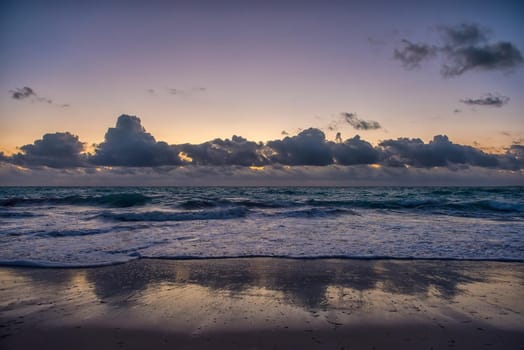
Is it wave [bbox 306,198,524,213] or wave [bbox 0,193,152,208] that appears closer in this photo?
wave [bbox 306,198,524,213]

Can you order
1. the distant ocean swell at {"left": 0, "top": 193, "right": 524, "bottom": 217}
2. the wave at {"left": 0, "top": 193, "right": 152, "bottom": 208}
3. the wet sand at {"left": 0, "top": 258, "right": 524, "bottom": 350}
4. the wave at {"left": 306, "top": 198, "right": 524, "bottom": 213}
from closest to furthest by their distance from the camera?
1. the wet sand at {"left": 0, "top": 258, "right": 524, "bottom": 350}
2. the wave at {"left": 306, "top": 198, "right": 524, "bottom": 213}
3. the distant ocean swell at {"left": 0, "top": 193, "right": 524, "bottom": 217}
4. the wave at {"left": 0, "top": 193, "right": 152, "bottom": 208}

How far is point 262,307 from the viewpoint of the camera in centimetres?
523

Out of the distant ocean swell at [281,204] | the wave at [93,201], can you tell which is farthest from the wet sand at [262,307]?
the wave at [93,201]

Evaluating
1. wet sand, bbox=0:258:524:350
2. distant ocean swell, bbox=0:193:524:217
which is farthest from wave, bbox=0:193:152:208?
wet sand, bbox=0:258:524:350

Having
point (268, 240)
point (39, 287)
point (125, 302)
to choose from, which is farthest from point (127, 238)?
point (125, 302)

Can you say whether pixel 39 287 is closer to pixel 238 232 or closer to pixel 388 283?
pixel 388 283

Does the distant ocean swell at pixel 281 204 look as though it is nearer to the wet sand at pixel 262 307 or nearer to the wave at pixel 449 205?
the wave at pixel 449 205

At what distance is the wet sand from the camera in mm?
4191

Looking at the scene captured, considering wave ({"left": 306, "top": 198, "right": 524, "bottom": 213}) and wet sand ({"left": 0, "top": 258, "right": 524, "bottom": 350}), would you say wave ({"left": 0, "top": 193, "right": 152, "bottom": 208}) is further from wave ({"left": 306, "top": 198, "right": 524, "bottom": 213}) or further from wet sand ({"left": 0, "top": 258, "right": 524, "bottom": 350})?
wet sand ({"left": 0, "top": 258, "right": 524, "bottom": 350})

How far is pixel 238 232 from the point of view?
13555 mm

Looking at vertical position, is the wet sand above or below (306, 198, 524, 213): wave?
above

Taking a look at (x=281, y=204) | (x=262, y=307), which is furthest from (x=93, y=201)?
(x=262, y=307)

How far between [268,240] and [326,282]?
4.98 m

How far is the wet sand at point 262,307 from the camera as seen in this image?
13.8 feet
